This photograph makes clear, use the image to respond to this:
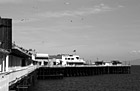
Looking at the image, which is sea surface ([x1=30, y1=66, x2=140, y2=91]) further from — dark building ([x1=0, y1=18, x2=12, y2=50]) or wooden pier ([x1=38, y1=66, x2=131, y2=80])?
dark building ([x1=0, y1=18, x2=12, y2=50])

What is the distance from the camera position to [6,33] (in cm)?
4372

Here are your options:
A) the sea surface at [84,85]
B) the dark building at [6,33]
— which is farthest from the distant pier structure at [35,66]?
the sea surface at [84,85]

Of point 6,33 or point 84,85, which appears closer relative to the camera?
point 6,33

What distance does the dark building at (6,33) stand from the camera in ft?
140

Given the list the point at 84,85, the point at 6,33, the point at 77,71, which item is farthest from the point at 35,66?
the point at 6,33

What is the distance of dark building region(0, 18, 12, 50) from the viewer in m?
42.7

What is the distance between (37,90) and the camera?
216 ft

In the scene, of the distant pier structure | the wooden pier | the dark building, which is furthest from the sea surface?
the dark building

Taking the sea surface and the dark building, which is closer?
the dark building

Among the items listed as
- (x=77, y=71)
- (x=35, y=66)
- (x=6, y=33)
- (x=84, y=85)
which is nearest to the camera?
(x=6, y=33)

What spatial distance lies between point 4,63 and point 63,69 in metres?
83.1

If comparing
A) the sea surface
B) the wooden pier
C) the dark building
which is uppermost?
the dark building

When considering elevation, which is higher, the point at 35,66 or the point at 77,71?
the point at 35,66

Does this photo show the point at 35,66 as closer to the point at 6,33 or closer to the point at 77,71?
the point at 77,71
